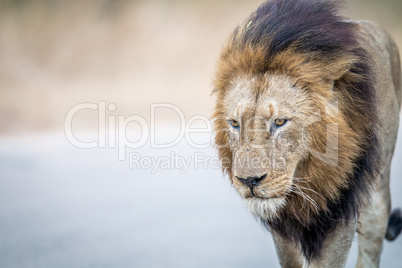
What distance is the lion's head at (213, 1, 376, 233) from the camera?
8.77ft

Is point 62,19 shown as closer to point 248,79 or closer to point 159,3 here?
point 159,3

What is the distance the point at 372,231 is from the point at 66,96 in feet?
14.4

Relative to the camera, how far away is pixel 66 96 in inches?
281

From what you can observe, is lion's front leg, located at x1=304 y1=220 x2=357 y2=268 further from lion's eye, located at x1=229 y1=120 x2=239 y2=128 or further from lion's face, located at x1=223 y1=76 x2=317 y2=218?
lion's eye, located at x1=229 y1=120 x2=239 y2=128

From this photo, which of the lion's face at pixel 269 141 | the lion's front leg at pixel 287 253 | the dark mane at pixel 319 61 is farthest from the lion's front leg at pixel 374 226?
the lion's face at pixel 269 141

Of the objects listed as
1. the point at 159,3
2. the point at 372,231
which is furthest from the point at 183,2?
the point at 372,231

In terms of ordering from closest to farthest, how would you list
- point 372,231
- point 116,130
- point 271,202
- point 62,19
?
point 271,202 < point 372,231 < point 116,130 < point 62,19

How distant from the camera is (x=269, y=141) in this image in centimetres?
267

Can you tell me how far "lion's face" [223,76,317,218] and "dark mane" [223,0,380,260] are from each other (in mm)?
118

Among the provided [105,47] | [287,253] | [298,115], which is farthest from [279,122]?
[105,47]

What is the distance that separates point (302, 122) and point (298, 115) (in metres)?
0.04

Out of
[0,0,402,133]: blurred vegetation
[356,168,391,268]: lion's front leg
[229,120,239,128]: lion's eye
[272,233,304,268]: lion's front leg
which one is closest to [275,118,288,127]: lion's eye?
[229,120,239,128]: lion's eye

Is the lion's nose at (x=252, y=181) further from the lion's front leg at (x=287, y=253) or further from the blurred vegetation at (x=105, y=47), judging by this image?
the blurred vegetation at (x=105, y=47)

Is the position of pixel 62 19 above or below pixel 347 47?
above
